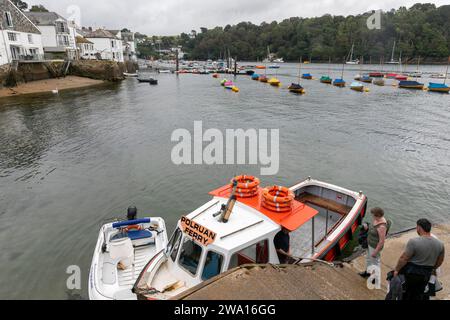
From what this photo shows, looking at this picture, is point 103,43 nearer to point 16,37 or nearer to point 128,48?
point 128,48

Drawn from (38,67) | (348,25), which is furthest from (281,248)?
(348,25)

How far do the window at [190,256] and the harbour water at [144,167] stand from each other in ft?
14.5

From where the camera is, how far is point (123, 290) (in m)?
8.63

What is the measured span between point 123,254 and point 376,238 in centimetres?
764

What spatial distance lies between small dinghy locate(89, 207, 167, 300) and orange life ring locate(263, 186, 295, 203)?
14.0 ft

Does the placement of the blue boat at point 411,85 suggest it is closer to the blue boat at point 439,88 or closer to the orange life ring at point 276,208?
the blue boat at point 439,88

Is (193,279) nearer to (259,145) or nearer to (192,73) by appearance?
(259,145)

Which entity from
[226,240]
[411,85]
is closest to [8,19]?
[226,240]

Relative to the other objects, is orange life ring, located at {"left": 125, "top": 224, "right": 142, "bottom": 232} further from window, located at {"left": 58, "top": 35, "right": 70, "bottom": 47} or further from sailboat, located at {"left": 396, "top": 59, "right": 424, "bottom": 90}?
window, located at {"left": 58, "top": 35, "right": 70, "bottom": 47}

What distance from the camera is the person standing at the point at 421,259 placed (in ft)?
18.9

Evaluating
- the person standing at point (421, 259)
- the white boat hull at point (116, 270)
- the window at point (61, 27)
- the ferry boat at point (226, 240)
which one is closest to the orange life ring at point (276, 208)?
the ferry boat at point (226, 240)

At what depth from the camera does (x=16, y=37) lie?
55.6 meters

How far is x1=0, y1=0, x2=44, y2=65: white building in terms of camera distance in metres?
52.1

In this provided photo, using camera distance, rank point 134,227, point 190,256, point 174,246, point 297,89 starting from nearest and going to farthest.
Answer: point 190,256
point 174,246
point 134,227
point 297,89
